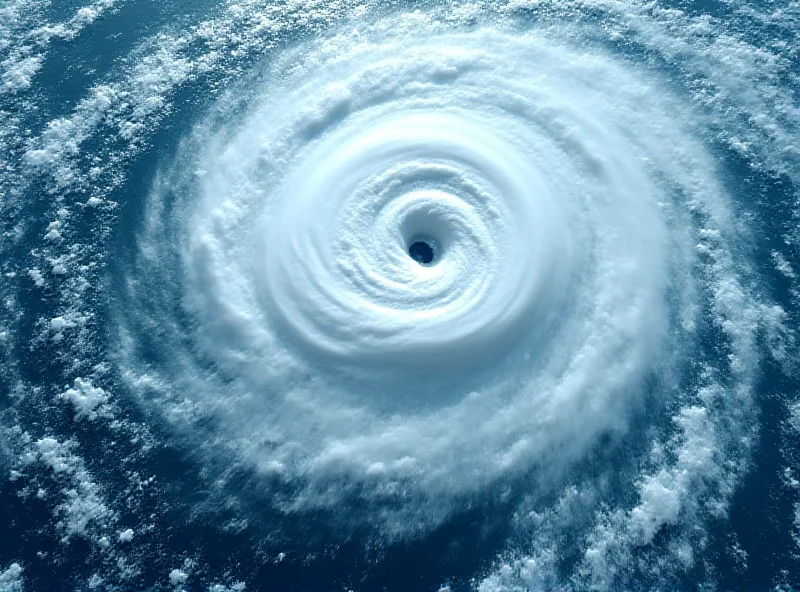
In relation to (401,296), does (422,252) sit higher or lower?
higher

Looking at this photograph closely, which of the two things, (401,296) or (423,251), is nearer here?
(401,296)

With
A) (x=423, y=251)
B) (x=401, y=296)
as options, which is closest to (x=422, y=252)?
(x=423, y=251)

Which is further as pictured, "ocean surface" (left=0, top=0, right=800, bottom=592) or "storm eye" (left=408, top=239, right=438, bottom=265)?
"storm eye" (left=408, top=239, right=438, bottom=265)

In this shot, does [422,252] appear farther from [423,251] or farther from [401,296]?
[401,296]

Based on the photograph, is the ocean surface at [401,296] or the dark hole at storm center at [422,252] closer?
the ocean surface at [401,296]
